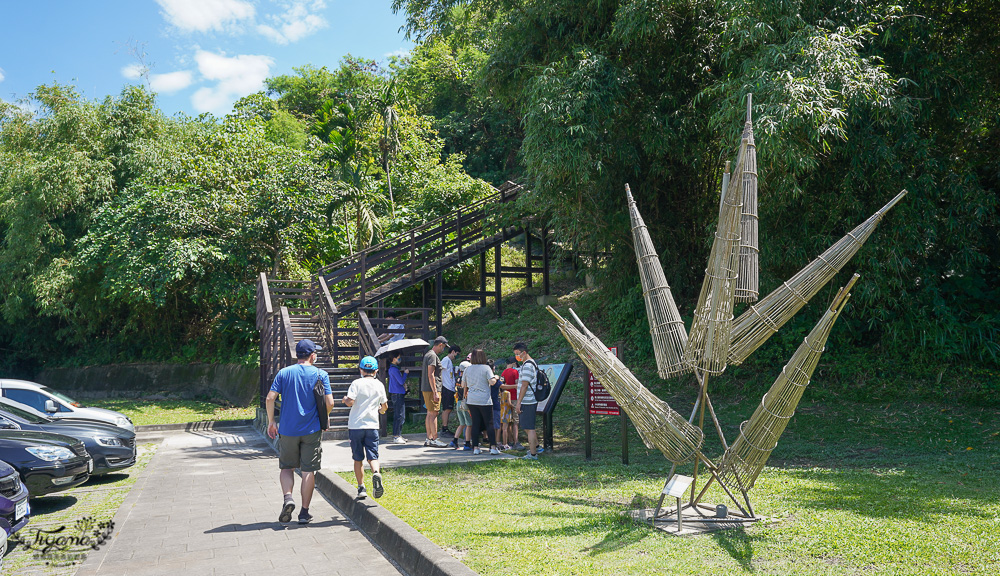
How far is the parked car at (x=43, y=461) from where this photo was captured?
779cm

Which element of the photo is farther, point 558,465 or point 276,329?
point 276,329

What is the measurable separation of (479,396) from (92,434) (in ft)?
18.0

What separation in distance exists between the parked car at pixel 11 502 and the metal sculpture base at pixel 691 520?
17.4 feet

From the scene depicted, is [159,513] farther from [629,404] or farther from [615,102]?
[615,102]

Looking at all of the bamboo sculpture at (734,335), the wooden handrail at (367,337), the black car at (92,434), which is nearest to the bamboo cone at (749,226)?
the bamboo sculpture at (734,335)

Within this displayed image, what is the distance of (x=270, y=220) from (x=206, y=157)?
3.25m

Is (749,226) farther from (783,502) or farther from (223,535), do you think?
(223,535)

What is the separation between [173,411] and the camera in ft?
66.9

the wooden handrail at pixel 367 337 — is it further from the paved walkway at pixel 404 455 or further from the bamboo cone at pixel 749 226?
the bamboo cone at pixel 749 226

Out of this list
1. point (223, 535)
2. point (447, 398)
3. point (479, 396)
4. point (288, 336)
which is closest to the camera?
point (223, 535)

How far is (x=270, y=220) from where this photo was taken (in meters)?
20.2

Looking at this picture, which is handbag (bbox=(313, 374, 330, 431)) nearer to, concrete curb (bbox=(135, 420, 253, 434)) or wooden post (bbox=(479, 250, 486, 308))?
concrete curb (bbox=(135, 420, 253, 434))

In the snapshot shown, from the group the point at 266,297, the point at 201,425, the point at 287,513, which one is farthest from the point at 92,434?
the point at 201,425

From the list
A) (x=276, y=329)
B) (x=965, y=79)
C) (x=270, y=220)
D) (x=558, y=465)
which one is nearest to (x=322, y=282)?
(x=276, y=329)
